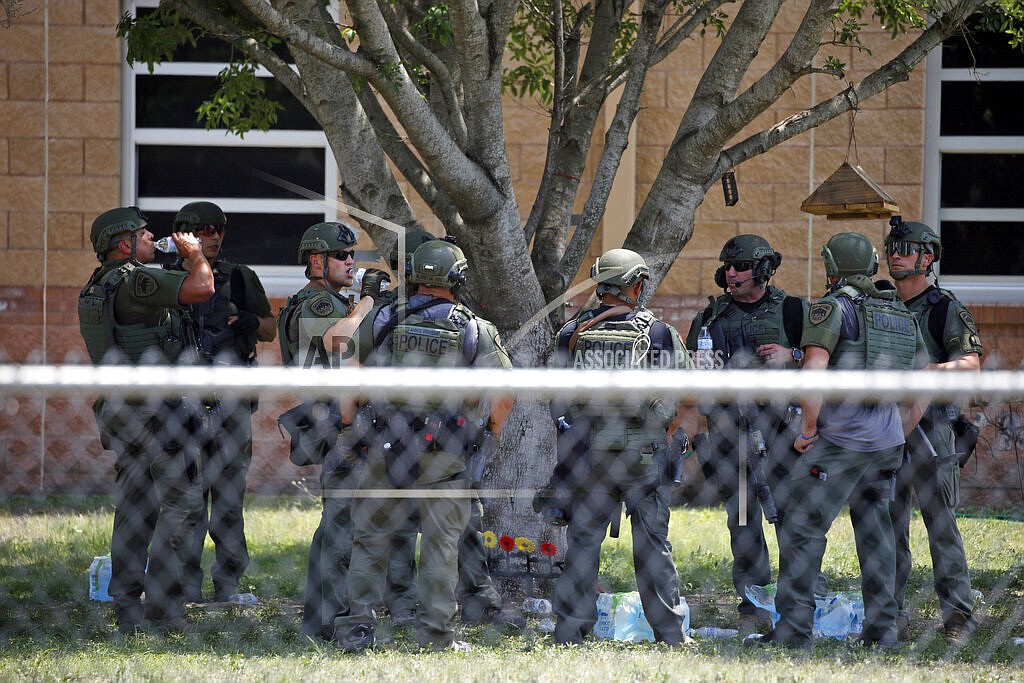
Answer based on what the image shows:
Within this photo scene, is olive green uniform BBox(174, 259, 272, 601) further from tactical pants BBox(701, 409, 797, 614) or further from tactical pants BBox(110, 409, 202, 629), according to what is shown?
tactical pants BBox(701, 409, 797, 614)

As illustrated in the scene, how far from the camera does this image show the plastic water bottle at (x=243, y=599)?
6180 millimetres

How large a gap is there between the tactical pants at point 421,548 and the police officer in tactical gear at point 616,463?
1.68 feet

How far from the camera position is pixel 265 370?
2957 mm

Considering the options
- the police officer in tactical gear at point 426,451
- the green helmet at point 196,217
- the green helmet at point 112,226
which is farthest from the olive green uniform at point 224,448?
the police officer in tactical gear at point 426,451

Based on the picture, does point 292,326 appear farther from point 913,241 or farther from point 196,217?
point 913,241

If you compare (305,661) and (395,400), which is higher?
(395,400)

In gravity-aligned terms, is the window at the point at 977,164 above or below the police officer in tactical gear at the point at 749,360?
above

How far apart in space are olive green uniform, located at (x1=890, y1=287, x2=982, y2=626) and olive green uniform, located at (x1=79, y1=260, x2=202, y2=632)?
3.57 meters

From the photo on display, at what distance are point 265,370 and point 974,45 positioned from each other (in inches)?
328

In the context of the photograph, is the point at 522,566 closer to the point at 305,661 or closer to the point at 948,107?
the point at 305,661

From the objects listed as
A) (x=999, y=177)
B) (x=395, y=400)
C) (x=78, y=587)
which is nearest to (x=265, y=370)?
(x=395, y=400)

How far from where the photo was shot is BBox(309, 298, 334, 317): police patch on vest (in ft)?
18.3

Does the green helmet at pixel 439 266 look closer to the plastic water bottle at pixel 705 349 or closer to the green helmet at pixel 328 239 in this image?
the green helmet at pixel 328 239

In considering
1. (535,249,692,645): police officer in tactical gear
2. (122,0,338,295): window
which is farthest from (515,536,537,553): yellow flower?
(122,0,338,295): window
